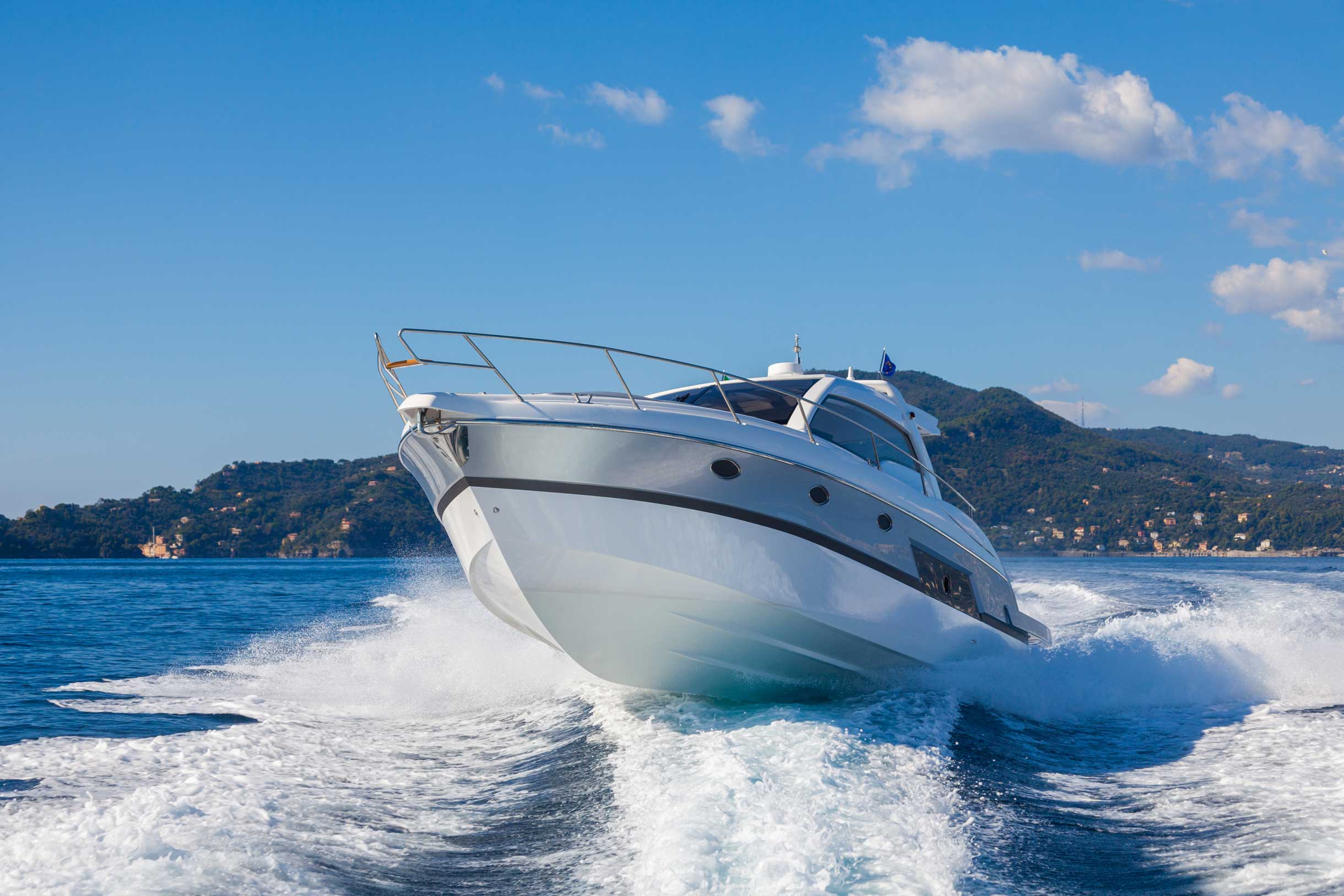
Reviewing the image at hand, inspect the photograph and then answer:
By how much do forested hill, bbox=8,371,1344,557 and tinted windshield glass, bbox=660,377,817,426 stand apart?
5313 centimetres

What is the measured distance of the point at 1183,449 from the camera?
157 metres

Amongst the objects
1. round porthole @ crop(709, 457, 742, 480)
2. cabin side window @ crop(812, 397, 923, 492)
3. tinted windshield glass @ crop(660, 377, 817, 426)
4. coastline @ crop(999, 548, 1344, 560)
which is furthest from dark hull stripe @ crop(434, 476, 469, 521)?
coastline @ crop(999, 548, 1344, 560)

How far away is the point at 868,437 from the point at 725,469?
204cm

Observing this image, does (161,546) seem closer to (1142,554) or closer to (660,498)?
(1142,554)

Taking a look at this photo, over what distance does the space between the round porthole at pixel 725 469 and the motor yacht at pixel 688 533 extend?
0.6 inches

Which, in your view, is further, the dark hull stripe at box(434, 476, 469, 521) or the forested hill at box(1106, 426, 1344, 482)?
the forested hill at box(1106, 426, 1344, 482)

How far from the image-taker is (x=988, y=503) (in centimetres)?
5947

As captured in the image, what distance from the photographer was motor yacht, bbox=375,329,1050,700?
6844mm

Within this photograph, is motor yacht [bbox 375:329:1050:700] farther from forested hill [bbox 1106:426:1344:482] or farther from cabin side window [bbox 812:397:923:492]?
forested hill [bbox 1106:426:1344:482]

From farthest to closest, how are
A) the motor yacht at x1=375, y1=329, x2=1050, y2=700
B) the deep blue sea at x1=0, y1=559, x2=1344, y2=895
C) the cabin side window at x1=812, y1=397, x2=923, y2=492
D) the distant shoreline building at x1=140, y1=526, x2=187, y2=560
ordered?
1. the distant shoreline building at x1=140, y1=526, x2=187, y2=560
2. the cabin side window at x1=812, y1=397, x2=923, y2=492
3. the motor yacht at x1=375, y1=329, x2=1050, y2=700
4. the deep blue sea at x1=0, y1=559, x2=1344, y2=895

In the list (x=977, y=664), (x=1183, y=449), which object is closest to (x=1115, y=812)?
(x=977, y=664)

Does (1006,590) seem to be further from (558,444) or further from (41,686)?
(41,686)

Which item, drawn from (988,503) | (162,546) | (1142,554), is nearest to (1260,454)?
(1142,554)

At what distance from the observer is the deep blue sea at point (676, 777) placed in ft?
15.9
